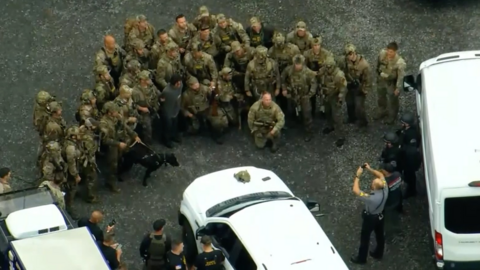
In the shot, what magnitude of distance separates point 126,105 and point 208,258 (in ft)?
→ 13.0

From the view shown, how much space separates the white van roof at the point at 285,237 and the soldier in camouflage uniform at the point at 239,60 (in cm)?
440

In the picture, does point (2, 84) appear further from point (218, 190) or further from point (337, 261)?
point (337, 261)

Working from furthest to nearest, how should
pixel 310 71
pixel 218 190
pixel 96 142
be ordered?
1. pixel 310 71
2. pixel 96 142
3. pixel 218 190

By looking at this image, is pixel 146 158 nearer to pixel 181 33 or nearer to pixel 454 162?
pixel 181 33

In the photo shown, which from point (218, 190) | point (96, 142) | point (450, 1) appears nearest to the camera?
point (218, 190)

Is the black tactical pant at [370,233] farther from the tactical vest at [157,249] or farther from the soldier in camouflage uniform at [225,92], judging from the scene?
the soldier in camouflage uniform at [225,92]

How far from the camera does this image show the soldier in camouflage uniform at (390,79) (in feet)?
65.5

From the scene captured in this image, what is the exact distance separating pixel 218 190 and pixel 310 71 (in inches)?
145

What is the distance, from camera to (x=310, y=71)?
1992 cm

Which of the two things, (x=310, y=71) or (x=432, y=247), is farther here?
(x=310, y=71)

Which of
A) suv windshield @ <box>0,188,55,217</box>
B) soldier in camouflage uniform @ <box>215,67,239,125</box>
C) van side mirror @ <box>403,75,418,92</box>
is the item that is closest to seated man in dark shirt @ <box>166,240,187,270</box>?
suv windshield @ <box>0,188,55,217</box>

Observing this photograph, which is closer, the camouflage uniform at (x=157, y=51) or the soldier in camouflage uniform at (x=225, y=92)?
the soldier in camouflage uniform at (x=225, y=92)

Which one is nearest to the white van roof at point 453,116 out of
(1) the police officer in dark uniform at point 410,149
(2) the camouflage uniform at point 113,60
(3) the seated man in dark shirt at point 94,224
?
(1) the police officer in dark uniform at point 410,149

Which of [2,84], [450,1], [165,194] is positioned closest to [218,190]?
[165,194]
